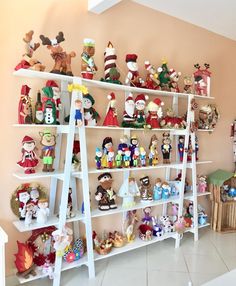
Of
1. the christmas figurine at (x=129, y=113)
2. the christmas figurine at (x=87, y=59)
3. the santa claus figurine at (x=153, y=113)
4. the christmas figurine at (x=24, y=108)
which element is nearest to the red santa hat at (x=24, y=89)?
the christmas figurine at (x=24, y=108)

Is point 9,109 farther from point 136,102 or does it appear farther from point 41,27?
point 136,102

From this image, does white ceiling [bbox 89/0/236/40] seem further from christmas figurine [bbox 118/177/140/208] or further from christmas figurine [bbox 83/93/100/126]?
christmas figurine [bbox 118/177/140/208]

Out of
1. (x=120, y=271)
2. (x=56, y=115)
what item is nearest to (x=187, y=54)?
(x=56, y=115)

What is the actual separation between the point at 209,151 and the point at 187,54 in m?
0.99

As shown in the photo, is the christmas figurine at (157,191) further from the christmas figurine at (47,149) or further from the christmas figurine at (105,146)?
the christmas figurine at (47,149)

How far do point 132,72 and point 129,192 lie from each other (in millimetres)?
890

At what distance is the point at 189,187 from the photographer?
8.49 ft

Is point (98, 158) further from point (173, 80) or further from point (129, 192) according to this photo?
point (173, 80)

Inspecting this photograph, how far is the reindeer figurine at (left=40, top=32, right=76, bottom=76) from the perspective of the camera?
5.34ft

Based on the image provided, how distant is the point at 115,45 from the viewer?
6.95 ft

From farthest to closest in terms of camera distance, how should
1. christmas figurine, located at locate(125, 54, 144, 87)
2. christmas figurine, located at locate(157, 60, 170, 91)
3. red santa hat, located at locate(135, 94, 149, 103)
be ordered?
christmas figurine, located at locate(157, 60, 170, 91)
red santa hat, located at locate(135, 94, 149, 103)
christmas figurine, located at locate(125, 54, 144, 87)

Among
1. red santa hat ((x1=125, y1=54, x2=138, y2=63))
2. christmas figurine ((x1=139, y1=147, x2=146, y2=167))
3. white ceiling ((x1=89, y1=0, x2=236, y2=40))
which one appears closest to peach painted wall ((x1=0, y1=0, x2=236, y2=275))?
white ceiling ((x1=89, y1=0, x2=236, y2=40))

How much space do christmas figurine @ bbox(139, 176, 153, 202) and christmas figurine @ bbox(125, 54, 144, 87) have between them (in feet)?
2.43

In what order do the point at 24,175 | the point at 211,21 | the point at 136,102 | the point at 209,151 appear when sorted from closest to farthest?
the point at 24,175 < the point at 136,102 < the point at 211,21 < the point at 209,151
